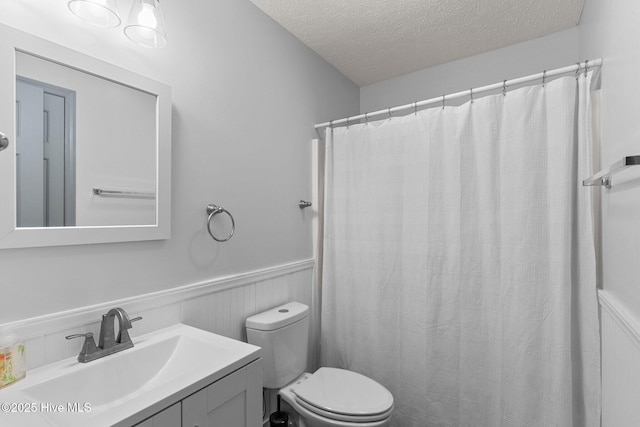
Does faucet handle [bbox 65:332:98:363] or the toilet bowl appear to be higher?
faucet handle [bbox 65:332:98:363]

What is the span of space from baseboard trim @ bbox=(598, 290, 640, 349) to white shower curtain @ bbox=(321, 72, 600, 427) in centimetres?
14

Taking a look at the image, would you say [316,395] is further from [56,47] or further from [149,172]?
[56,47]

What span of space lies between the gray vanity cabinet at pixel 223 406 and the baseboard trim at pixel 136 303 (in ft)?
1.58

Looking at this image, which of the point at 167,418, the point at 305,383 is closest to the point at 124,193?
the point at 167,418

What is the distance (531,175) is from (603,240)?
0.38 meters

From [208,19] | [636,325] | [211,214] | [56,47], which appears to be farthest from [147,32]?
[636,325]

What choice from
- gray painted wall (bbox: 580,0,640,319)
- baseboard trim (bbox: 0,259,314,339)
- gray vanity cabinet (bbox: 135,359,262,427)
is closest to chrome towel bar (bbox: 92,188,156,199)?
baseboard trim (bbox: 0,259,314,339)

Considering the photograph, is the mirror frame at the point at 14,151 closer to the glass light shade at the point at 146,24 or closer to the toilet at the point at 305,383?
the glass light shade at the point at 146,24

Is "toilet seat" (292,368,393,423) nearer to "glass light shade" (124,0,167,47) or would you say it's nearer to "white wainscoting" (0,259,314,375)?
"white wainscoting" (0,259,314,375)

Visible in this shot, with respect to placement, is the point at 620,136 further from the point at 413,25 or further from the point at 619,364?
the point at 413,25

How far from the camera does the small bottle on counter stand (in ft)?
2.76

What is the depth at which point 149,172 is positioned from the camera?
48.9 inches

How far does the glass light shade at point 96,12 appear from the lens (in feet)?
3.25

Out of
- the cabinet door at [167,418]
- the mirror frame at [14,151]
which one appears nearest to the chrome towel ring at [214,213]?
the mirror frame at [14,151]
